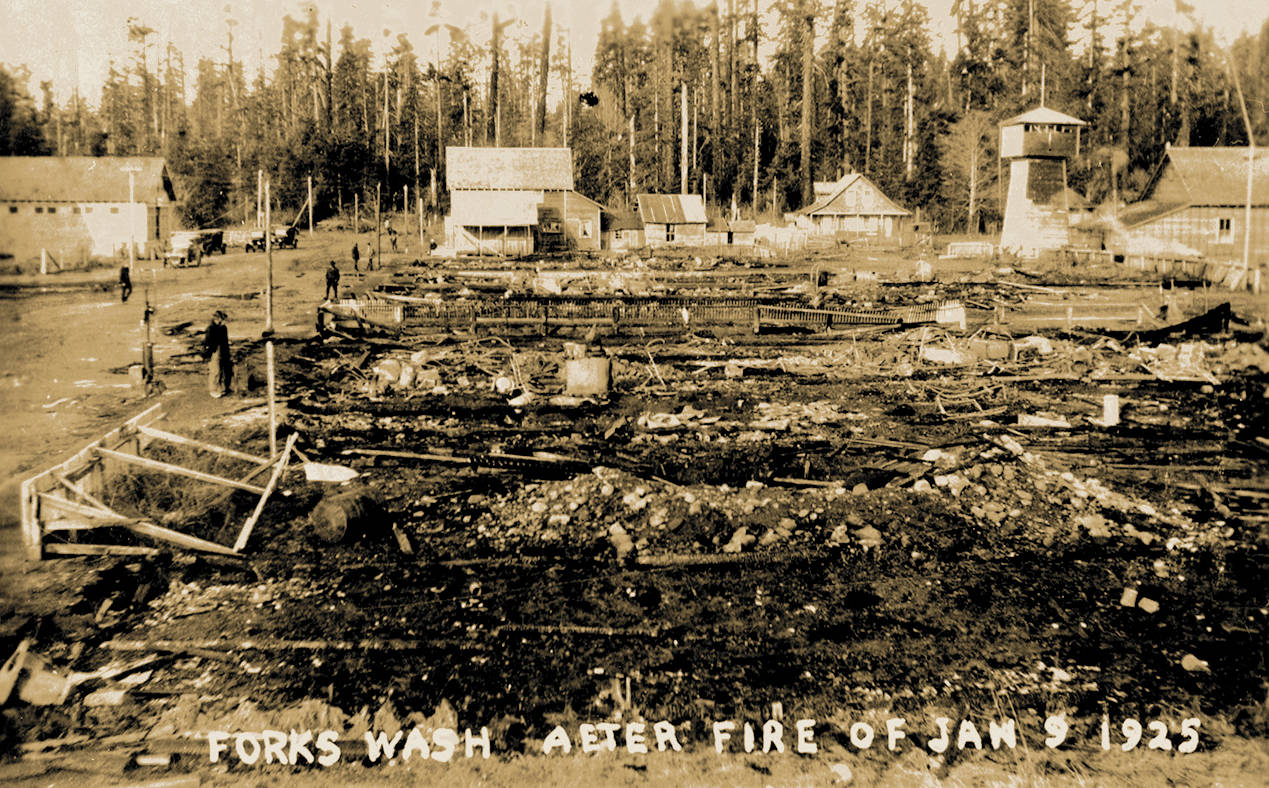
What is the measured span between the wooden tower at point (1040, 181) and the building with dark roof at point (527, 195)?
81.9 feet

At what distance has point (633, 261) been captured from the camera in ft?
147

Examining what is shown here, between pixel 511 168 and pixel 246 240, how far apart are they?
1648 centimetres

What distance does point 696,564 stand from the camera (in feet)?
25.6

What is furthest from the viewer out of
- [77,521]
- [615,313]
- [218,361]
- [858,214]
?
[858,214]

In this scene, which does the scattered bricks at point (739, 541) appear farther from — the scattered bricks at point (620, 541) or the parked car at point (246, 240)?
the parked car at point (246, 240)

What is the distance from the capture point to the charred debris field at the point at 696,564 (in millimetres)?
5707

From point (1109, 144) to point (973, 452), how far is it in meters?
62.0

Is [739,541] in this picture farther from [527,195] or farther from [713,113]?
[713,113]

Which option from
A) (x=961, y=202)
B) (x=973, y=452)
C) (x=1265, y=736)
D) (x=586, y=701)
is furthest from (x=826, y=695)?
(x=961, y=202)

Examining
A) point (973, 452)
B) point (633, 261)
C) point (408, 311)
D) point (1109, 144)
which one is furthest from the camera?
point (1109, 144)

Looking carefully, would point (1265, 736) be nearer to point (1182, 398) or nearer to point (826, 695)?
point (826, 695)

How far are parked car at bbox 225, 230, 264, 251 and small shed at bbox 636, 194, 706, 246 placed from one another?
23.2 metres

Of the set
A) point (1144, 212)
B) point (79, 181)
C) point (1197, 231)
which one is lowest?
point (1197, 231)

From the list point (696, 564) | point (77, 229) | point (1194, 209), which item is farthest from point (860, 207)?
point (696, 564)
